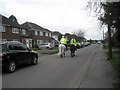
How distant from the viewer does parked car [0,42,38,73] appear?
6914 mm

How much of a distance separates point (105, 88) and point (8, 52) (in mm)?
5241

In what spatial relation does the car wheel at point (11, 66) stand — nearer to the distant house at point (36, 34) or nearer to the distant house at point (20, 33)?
the distant house at point (20, 33)

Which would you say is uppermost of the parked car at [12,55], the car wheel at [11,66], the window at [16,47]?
the window at [16,47]

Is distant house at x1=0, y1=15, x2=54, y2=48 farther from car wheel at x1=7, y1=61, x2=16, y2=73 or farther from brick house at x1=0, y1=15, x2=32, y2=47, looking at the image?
car wheel at x1=7, y1=61, x2=16, y2=73

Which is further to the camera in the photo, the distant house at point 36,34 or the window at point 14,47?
the distant house at point 36,34

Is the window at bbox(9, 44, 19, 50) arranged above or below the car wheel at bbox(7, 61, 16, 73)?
above

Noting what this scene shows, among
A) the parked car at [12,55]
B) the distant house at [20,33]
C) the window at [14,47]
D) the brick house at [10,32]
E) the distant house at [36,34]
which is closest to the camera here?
the parked car at [12,55]

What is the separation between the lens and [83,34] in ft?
302

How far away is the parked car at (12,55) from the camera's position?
6.91 meters

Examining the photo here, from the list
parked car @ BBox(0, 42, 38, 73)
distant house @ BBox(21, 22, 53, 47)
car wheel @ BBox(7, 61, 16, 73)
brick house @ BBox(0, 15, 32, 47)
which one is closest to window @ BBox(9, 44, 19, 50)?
parked car @ BBox(0, 42, 38, 73)

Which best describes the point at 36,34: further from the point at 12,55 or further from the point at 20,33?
the point at 12,55

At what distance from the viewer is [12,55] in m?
7.30

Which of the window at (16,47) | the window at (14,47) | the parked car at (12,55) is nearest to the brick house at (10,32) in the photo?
the window at (16,47)

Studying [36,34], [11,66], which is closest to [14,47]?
[11,66]
